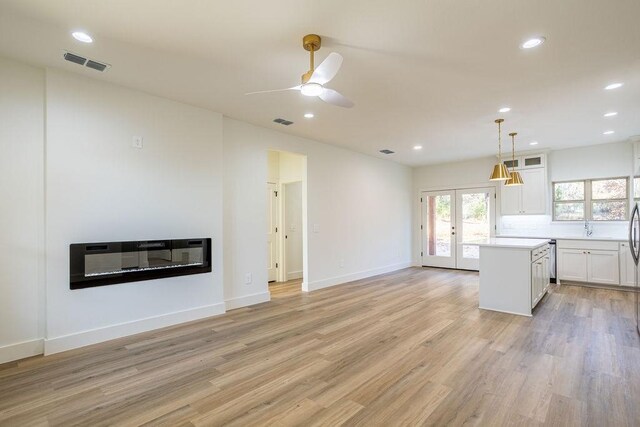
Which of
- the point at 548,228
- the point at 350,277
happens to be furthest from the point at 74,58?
the point at 548,228

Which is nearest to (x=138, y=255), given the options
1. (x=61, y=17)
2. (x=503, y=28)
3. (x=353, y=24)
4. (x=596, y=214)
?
(x=61, y=17)

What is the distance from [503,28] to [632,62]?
1.69 m

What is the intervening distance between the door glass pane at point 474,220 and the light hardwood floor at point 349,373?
357 centimetres

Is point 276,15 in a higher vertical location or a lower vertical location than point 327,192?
higher

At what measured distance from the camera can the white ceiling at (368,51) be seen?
2.25m

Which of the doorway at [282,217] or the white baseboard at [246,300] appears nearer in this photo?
the white baseboard at [246,300]

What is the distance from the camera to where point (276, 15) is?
2312 mm

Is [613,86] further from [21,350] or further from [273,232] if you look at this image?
[21,350]

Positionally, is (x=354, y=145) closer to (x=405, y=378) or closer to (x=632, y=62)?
(x=632, y=62)

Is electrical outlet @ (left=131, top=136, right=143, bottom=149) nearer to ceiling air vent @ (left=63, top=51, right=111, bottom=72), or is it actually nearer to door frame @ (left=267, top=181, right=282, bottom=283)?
ceiling air vent @ (left=63, top=51, right=111, bottom=72)

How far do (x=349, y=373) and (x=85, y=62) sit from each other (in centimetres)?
383

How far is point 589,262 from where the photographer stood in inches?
230

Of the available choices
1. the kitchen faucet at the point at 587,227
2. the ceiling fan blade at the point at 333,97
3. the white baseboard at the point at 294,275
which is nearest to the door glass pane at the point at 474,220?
the kitchen faucet at the point at 587,227

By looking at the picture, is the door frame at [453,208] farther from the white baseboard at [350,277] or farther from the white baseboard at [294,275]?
the white baseboard at [294,275]
